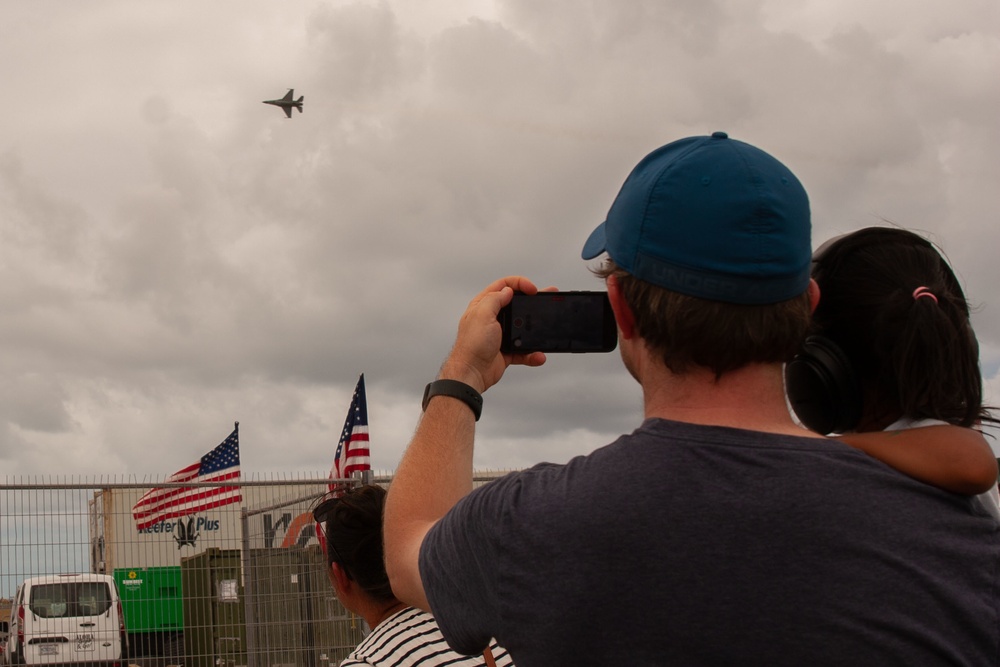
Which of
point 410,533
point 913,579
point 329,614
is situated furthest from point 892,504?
point 329,614

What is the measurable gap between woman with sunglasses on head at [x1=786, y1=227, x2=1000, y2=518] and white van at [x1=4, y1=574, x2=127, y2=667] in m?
7.38

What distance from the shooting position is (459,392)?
6.63ft

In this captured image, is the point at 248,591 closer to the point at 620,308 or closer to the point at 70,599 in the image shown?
the point at 70,599

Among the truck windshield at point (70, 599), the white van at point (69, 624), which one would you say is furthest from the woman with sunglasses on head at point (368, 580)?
the white van at point (69, 624)

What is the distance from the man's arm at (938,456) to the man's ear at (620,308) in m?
0.41

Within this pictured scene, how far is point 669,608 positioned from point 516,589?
0.23 metres

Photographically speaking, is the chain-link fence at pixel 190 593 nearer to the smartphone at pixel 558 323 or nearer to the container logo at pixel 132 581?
the container logo at pixel 132 581

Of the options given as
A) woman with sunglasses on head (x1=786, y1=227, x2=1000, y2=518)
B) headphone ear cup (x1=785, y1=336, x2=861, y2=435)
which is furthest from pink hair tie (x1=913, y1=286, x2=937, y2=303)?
headphone ear cup (x1=785, y1=336, x2=861, y2=435)

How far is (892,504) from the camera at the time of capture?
1.67 metres

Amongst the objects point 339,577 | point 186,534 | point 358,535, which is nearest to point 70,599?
point 186,534

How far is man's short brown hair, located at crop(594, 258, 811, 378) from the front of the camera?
1.72 metres

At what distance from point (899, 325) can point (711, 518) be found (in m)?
0.58

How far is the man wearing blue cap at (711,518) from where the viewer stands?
1.59 metres

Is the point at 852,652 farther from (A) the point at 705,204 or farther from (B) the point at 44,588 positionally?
(B) the point at 44,588
